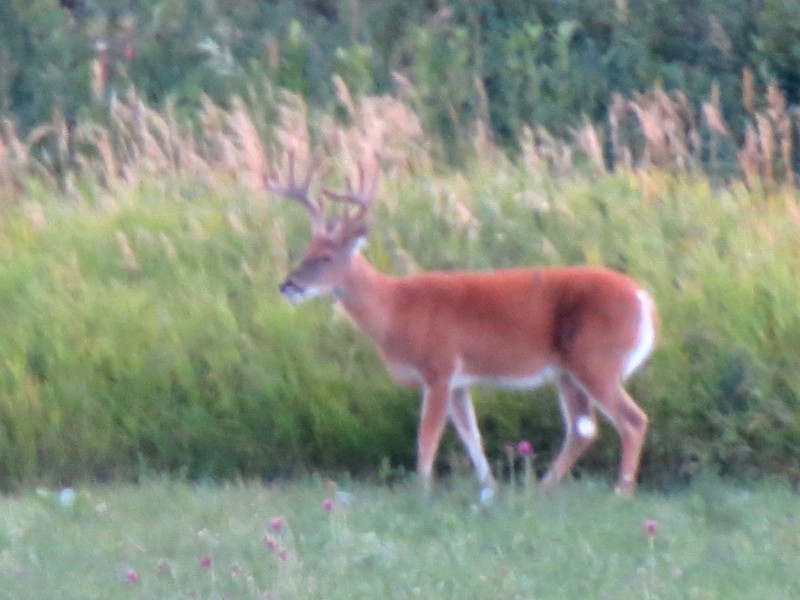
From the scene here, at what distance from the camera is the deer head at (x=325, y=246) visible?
329 inches

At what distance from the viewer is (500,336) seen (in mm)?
8039

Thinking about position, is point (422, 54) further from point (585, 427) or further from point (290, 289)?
point (585, 427)

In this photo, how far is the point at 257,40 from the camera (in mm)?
16391

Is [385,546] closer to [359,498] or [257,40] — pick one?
[359,498]

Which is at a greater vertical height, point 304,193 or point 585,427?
point 304,193

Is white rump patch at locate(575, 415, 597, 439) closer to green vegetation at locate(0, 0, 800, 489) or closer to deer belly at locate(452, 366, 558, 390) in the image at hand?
deer belly at locate(452, 366, 558, 390)

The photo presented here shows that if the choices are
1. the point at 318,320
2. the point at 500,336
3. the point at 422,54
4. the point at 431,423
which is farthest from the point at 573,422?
the point at 422,54

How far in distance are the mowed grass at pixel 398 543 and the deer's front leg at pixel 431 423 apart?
0.16 metres

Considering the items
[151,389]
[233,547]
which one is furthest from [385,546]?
[151,389]

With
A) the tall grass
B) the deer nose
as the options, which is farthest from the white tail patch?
the deer nose

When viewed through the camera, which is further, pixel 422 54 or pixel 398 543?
pixel 422 54

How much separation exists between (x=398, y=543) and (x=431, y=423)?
4.56 ft

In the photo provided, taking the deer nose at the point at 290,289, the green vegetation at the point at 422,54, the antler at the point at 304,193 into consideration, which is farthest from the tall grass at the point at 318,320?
the green vegetation at the point at 422,54

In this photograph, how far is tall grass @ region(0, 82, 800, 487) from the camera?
8.46 metres
